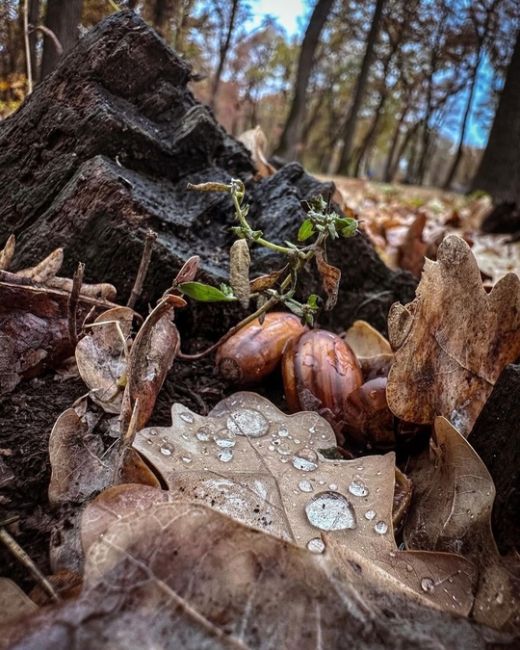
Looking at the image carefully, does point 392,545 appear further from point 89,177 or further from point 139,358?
point 89,177

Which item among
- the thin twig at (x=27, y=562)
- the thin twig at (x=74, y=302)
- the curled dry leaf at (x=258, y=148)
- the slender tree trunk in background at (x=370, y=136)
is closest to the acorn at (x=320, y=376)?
the thin twig at (x=74, y=302)

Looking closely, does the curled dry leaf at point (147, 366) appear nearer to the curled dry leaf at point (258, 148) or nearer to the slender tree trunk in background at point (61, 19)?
the curled dry leaf at point (258, 148)

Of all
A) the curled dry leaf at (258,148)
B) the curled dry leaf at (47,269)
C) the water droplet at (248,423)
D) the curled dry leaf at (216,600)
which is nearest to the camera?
the curled dry leaf at (216,600)

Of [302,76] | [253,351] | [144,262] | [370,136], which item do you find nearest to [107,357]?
[144,262]

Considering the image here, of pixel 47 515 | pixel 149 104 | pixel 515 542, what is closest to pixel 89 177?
pixel 149 104

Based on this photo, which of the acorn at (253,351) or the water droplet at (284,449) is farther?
the acorn at (253,351)
